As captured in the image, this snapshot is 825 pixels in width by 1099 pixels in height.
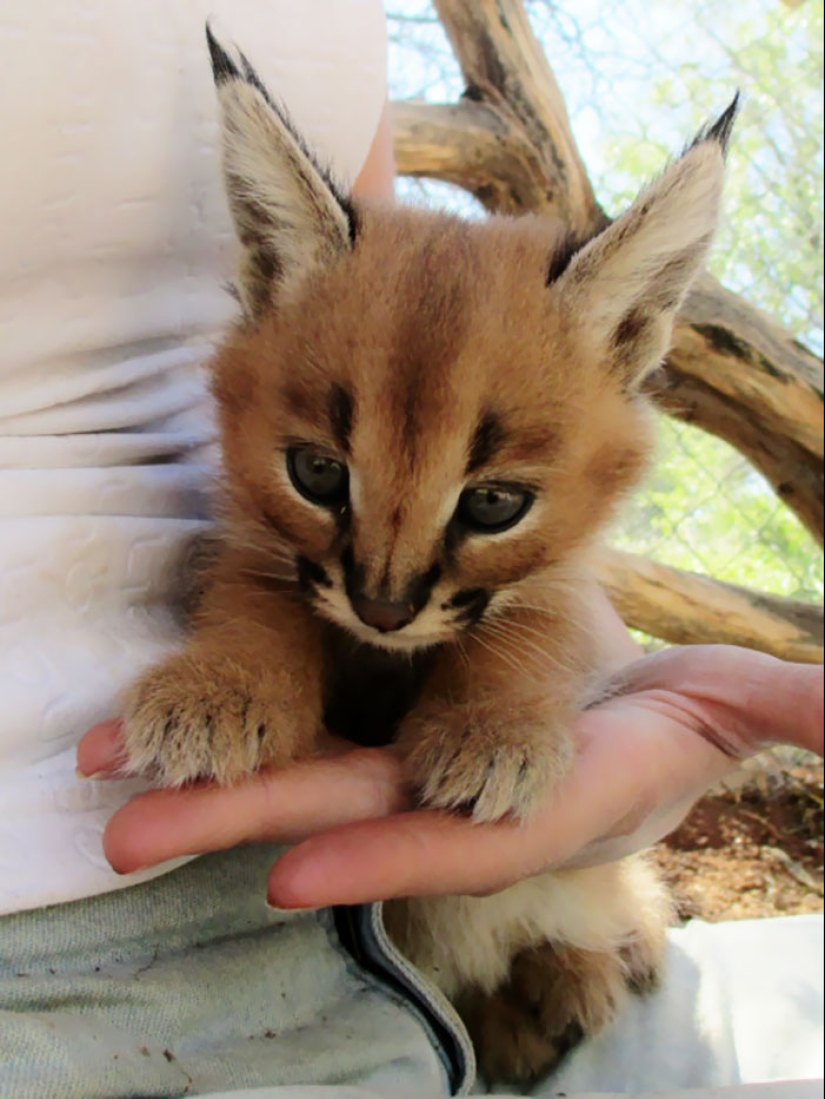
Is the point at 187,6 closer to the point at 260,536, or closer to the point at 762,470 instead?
the point at 260,536

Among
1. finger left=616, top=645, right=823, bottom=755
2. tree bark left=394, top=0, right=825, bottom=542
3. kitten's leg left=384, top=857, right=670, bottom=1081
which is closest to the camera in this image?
finger left=616, top=645, right=823, bottom=755

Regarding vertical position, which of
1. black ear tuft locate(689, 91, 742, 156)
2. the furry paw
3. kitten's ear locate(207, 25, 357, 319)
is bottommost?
the furry paw

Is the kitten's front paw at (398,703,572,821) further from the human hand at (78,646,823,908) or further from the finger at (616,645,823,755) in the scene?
the finger at (616,645,823,755)

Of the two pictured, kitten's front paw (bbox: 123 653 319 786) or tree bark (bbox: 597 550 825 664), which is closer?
kitten's front paw (bbox: 123 653 319 786)

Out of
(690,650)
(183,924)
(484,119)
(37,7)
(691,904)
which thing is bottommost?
(691,904)

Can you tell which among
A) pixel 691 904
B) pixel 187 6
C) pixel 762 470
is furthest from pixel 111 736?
pixel 762 470

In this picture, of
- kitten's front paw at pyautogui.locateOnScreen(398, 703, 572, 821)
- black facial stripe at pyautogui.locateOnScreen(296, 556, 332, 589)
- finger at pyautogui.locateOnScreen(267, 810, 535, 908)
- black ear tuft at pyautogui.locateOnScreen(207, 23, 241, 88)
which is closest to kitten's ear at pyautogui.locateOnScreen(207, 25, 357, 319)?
black ear tuft at pyautogui.locateOnScreen(207, 23, 241, 88)

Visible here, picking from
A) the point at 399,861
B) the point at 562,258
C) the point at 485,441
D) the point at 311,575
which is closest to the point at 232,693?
the point at 311,575
